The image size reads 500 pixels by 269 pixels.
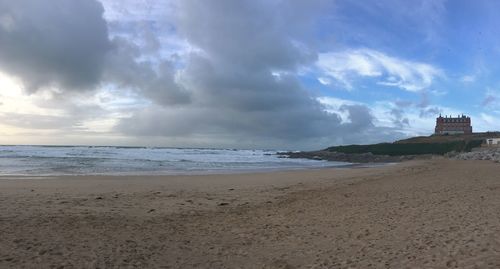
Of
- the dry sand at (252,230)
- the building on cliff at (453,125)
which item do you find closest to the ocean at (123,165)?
the dry sand at (252,230)

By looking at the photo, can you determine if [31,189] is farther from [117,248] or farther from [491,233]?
[491,233]

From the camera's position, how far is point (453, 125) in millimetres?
137375

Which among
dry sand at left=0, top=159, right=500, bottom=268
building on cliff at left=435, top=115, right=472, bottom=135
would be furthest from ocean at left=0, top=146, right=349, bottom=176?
building on cliff at left=435, top=115, right=472, bottom=135

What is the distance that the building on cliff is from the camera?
135 metres

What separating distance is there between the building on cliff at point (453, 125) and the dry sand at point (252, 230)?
131467mm

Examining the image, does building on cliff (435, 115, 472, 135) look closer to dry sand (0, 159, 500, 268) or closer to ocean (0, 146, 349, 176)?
ocean (0, 146, 349, 176)

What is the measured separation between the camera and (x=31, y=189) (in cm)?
1683

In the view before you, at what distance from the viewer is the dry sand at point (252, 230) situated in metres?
7.11

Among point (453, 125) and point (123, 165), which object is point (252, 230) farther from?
point (453, 125)

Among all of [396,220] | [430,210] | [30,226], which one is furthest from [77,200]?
[430,210]

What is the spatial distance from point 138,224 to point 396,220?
20.2 ft

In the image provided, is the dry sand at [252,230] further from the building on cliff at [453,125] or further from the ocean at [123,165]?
the building on cliff at [453,125]

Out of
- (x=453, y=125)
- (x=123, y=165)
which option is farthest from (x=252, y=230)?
(x=453, y=125)

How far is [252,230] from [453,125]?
469 feet
